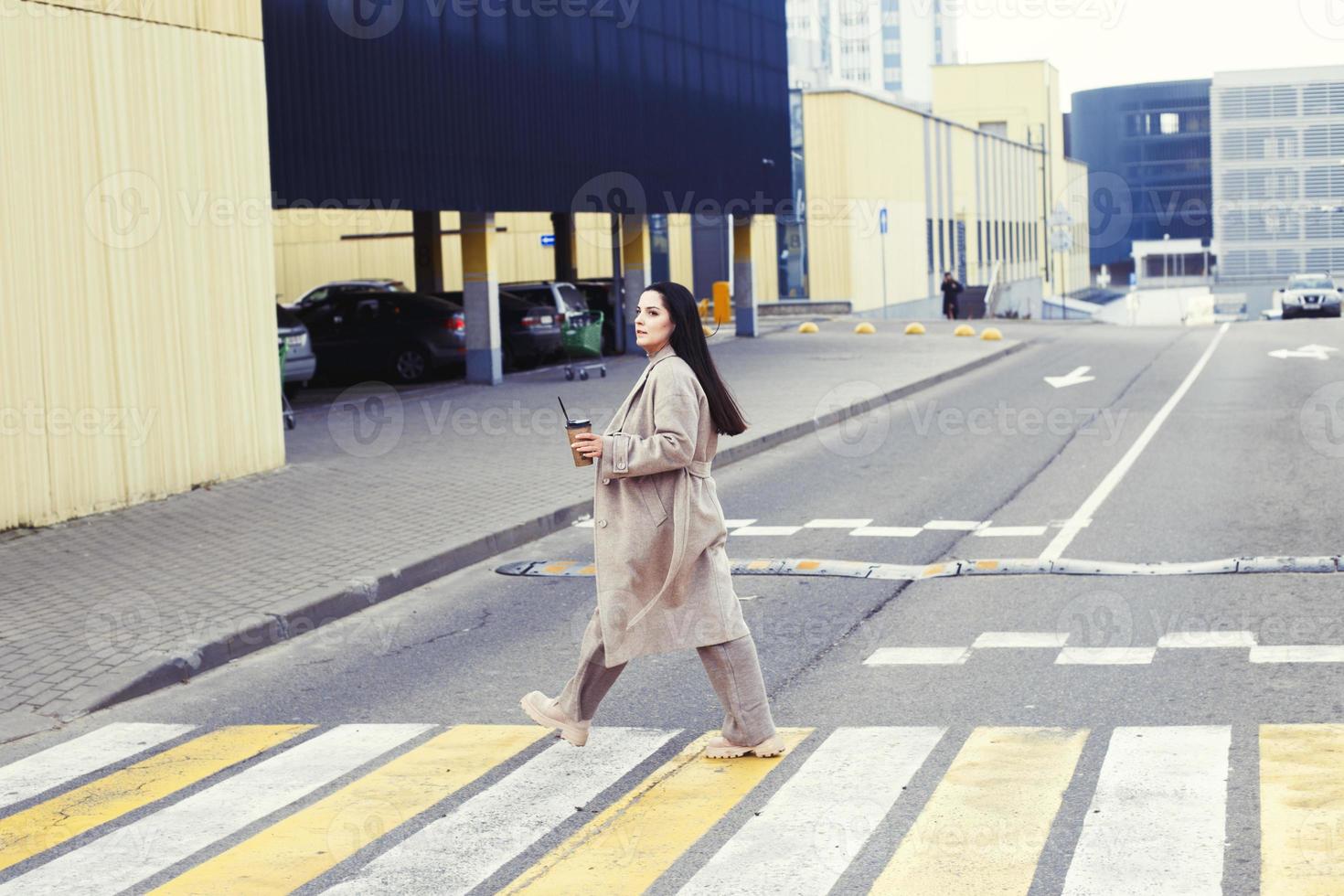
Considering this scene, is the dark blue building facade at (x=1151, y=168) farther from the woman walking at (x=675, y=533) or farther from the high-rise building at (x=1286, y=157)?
the woman walking at (x=675, y=533)

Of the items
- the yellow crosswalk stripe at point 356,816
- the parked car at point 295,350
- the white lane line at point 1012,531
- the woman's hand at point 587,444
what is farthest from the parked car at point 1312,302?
the woman's hand at point 587,444

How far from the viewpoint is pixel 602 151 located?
91.4ft

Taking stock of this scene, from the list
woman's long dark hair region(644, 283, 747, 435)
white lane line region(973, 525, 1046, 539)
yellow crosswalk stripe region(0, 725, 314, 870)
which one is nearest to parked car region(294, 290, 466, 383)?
white lane line region(973, 525, 1046, 539)

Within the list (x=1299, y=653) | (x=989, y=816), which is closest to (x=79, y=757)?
(x=989, y=816)

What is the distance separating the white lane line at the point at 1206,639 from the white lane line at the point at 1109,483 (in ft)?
7.69

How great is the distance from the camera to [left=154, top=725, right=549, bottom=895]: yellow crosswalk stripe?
5254mm

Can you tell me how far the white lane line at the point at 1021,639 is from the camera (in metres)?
8.20

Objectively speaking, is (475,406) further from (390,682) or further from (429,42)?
A: (390,682)

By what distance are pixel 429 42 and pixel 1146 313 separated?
96.3 metres

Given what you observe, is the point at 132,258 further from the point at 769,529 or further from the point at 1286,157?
the point at 1286,157

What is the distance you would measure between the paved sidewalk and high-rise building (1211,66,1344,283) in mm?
101476

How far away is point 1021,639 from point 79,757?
443cm

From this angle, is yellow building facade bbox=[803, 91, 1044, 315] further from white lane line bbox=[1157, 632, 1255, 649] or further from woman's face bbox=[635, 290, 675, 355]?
woman's face bbox=[635, 290, 675, 355]

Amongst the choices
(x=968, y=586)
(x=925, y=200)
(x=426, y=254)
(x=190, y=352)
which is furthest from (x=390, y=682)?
(x=925, y=200)
